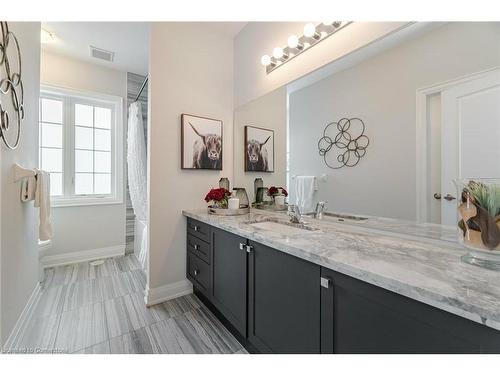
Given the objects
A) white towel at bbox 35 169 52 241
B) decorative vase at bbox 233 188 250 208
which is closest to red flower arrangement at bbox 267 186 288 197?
decorative vase at bbox 233 188 250 208

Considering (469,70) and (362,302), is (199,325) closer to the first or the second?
(362,302)

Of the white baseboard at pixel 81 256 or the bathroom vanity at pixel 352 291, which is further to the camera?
the white baseboard at pixel 81 256

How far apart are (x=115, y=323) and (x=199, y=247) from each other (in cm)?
83

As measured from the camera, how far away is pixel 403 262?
0.88 metres

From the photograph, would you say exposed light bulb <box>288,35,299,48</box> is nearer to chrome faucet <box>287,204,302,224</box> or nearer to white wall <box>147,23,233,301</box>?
white wall <box>147,23,233,301</box>

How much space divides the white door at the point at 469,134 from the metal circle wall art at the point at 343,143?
1.28ft

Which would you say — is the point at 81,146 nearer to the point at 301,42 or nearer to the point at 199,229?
the point at 199,229

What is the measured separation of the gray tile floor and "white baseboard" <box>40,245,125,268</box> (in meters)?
0.46

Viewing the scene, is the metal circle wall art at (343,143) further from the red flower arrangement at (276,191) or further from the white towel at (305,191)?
the red flower arrangement at (276,191)

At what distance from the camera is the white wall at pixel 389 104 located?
3.36 feet

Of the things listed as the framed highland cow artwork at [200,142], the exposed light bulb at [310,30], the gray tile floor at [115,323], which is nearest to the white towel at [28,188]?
the gray tile floor at [115,323]

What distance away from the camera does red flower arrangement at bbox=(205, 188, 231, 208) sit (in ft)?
6.76

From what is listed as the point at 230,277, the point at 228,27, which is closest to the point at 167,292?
the point at 230,277

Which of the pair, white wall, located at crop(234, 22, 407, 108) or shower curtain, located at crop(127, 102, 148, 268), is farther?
shower curtain, located at crop(127, 102, 148, 268)
